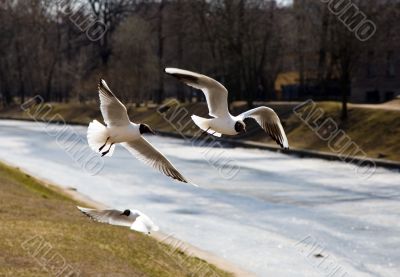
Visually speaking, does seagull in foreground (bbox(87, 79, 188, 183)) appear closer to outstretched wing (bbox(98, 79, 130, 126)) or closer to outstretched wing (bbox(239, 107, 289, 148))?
outstretched wing (bbox(98, 79, 130, 126))

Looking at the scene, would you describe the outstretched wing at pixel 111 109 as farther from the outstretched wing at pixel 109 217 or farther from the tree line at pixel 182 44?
the tree line at pixel 182 44

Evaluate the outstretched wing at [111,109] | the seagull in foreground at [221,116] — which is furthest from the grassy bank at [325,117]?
the outstretched wing at [111,109]

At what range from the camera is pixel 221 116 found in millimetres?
5281

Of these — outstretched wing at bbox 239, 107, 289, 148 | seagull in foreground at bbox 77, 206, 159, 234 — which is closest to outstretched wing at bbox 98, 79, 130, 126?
seagull in foreground at bbox 77, 206, 159, 234

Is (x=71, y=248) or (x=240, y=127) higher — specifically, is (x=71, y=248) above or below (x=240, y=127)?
below

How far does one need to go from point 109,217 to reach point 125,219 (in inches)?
5.4

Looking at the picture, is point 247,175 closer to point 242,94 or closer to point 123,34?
point 242,94

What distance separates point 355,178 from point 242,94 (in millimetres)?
29997

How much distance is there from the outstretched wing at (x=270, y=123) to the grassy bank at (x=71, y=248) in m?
7.24

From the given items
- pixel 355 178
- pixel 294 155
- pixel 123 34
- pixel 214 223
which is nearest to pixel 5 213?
pixel 214 223

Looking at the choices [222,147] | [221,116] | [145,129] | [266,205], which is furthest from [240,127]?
[222,147]

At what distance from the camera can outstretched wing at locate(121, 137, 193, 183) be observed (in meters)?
5.66

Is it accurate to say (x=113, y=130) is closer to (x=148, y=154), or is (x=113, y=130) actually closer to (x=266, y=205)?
(x=148, y=154)

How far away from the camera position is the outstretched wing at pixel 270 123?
5195 millimetres
